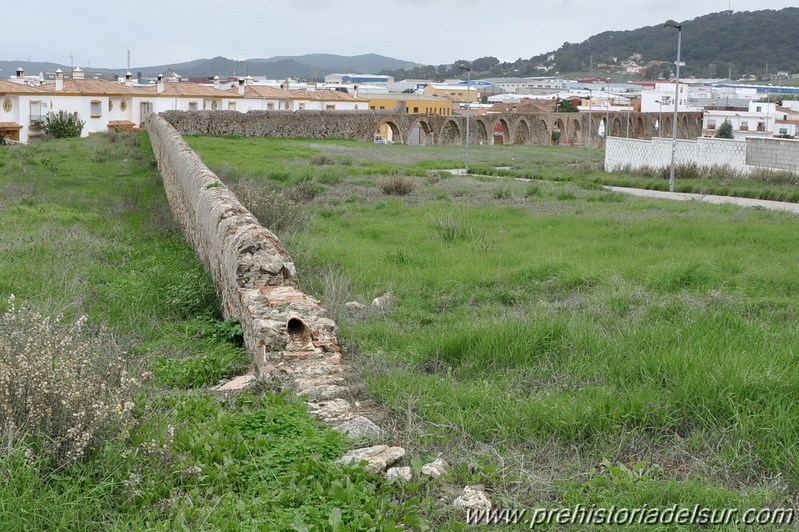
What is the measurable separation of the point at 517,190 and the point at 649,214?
5021 millimetres

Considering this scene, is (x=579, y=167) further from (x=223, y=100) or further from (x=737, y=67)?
(x=737, y=67)

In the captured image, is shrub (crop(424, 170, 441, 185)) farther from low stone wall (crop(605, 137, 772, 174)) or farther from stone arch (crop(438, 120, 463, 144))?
stone arch (crop(438, 120, 463, 144))

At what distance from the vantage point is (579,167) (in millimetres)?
30125

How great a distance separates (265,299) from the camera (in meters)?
6.64

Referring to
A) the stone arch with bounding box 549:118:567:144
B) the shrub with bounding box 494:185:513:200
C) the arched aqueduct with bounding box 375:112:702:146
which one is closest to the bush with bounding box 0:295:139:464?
the shrub with bounding box 494:185:513:200

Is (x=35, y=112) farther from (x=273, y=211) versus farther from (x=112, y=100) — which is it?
(x=273, y=211)

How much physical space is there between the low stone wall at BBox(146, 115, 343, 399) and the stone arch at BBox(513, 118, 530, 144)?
5638 cm

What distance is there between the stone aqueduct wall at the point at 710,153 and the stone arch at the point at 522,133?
117 feet

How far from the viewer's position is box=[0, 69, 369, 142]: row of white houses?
5234 cm

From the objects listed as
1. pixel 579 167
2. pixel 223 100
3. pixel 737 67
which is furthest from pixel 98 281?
pixel 737 67

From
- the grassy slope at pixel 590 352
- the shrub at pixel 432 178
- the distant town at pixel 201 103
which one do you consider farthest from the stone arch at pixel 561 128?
the grassy slope at pixel 590 352

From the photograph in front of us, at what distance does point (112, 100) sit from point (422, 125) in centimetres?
1993

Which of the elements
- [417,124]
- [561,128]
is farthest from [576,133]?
[417,124]

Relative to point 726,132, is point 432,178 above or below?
below
